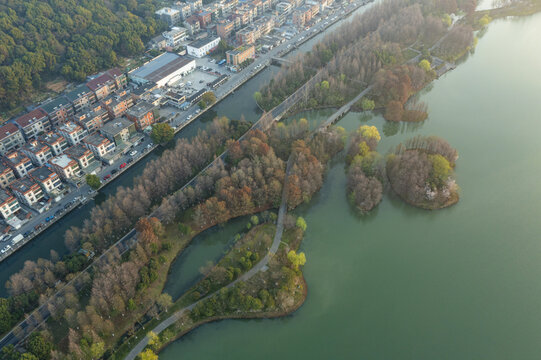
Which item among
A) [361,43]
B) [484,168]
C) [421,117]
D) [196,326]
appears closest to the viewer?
[196,326]

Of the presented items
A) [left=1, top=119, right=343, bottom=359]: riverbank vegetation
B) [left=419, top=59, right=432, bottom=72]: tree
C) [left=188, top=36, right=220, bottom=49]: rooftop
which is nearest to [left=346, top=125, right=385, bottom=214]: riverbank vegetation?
[left=1, top=119, right=343, bottom=359]: riverbank vegetation

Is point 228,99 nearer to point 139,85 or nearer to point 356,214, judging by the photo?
point 139,85

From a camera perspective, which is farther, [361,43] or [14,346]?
[361,43]

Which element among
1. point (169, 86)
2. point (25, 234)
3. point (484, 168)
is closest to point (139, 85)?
point (169, 86)

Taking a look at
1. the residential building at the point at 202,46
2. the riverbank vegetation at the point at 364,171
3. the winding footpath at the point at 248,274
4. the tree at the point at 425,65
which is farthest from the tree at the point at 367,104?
the residential building at the point at 202,46

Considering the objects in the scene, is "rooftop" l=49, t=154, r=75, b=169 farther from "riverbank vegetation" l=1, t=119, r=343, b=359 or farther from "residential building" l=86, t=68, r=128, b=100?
"residential building" l=86, t=68, r=128, b=100

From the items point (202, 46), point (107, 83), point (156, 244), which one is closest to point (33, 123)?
point (107, 83)
